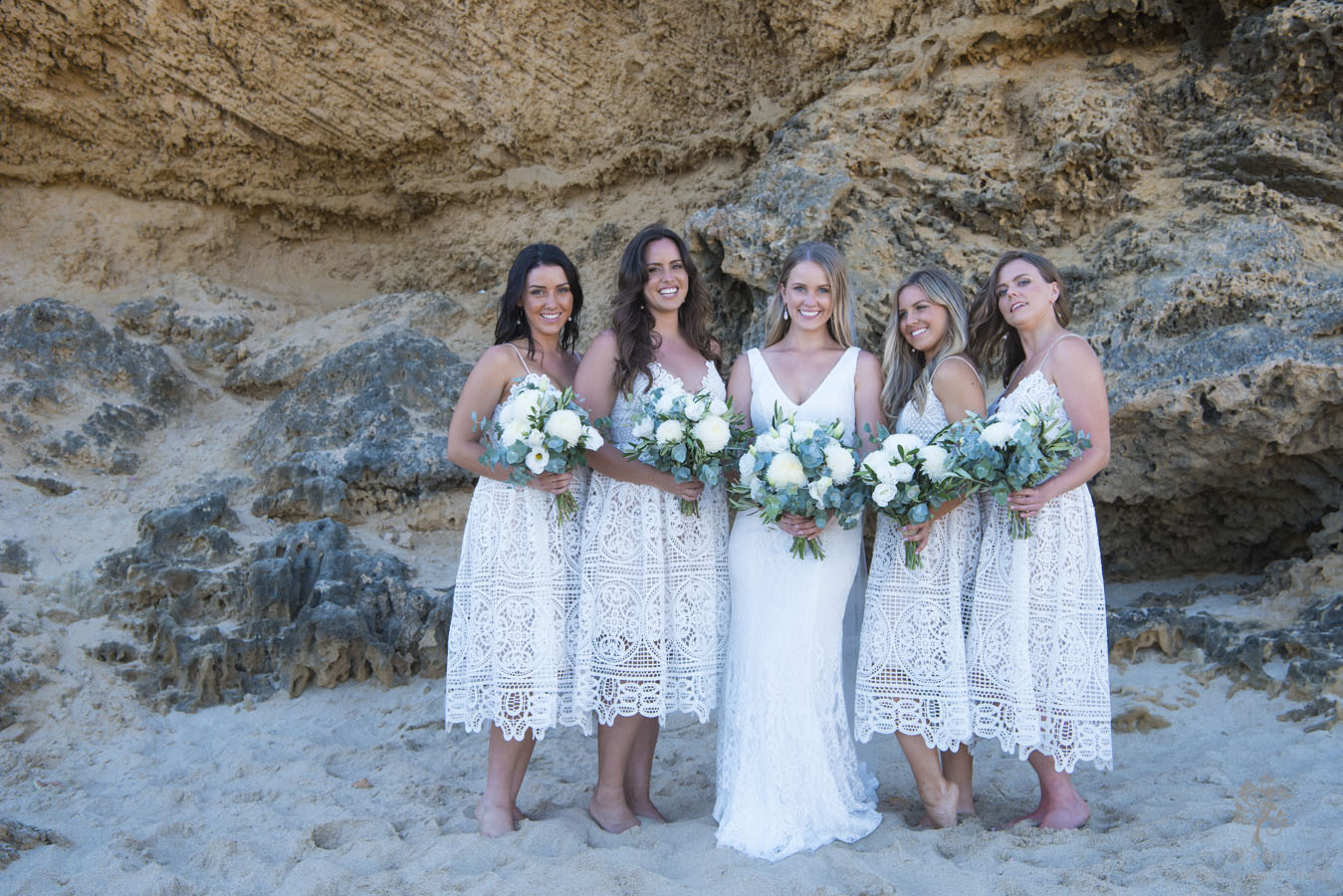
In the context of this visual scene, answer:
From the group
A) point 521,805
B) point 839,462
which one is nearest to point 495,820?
point 521,805

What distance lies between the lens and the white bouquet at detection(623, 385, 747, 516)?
11.7 ft

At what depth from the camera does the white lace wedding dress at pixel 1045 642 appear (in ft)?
11.9

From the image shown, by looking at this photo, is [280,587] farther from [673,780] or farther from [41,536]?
[673,780]

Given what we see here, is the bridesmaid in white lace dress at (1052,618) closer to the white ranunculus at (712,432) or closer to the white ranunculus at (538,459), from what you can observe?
the white ranunculus at (712,432)

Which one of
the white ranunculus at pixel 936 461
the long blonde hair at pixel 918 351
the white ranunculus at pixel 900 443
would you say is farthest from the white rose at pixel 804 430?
the long blonde hair at pixel 918 351

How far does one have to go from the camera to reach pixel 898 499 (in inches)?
136

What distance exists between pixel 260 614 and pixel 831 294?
12.0 feet

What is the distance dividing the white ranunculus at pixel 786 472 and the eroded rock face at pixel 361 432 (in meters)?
3.53

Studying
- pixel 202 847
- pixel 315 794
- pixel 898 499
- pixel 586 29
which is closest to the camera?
pixel 898 499

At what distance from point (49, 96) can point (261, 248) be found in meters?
1.83

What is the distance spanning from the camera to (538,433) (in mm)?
3588

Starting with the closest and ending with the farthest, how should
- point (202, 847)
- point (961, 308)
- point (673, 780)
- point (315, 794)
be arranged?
point (202, 847)
point (961, 308)
point (315, 794)
point (673, 780)

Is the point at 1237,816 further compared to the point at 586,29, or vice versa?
the point at 586,29

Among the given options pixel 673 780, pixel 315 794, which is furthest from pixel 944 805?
pixel 315 794
